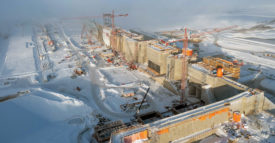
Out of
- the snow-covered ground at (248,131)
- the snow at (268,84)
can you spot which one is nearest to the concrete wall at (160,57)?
the snow at (268,84)

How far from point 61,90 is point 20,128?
9519 millimetres

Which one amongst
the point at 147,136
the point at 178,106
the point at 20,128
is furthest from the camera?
the point at 178,106

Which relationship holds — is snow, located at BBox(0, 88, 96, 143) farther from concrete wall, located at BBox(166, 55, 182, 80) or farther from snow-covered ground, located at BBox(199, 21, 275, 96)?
snow-covered ground, located at BBox(199, 21, 275, 96)

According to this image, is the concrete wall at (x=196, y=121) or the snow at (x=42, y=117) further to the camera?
the snow at (x=42, y=117)

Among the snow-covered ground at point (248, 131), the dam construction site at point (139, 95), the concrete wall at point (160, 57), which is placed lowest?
the snow-covered ground at point (248, 131)

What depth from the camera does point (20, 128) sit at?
19.6 meters

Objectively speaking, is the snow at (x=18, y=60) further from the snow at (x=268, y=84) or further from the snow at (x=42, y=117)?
the snow at (x=268, y=84)

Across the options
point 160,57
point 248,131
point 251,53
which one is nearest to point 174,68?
point 160,57

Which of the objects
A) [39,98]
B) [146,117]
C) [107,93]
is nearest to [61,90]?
[39,98]

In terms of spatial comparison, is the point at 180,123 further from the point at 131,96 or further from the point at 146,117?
the point at 131,96

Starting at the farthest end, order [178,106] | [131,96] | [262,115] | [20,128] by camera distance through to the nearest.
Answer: [131,96]
[178,106]
[262,115]
[20,128]

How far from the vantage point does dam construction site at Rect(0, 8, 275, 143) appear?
60.4 feet

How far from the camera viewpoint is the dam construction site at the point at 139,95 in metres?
18.4

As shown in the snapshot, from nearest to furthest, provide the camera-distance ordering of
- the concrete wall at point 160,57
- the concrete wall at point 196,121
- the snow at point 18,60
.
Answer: the concrete wall at point 196,121 → the concrete wall at point 160,57 → the snow at point 18,60
